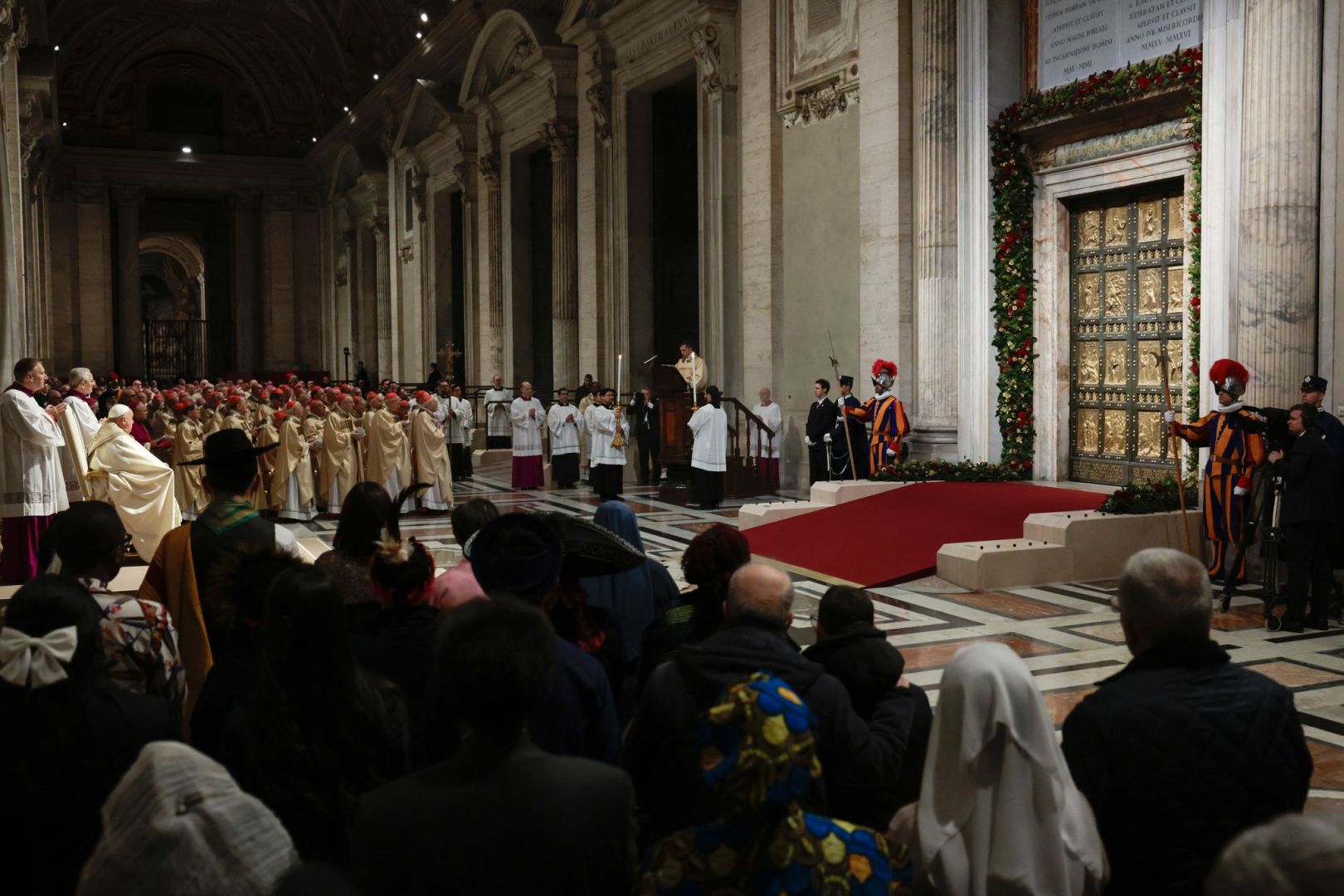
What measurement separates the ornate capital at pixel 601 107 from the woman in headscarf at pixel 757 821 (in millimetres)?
21432

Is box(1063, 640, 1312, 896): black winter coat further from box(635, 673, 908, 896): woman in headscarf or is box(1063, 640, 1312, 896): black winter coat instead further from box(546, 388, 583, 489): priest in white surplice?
box(546, 388, 583, 489): priest in white surplice

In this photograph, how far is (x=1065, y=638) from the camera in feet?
26.6

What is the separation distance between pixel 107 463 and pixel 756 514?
20.9 ft

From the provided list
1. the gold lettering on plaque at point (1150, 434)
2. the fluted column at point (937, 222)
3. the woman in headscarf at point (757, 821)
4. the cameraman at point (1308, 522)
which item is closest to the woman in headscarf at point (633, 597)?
the woman in headscarf at point (757, 821)

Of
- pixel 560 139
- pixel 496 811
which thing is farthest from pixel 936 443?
pixel 496 811

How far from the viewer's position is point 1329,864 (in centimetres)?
124

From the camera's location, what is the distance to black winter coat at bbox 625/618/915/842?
2.95m

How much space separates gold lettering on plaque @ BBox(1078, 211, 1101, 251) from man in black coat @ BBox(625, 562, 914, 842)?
37.7 ft

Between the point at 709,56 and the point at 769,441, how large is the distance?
616cm

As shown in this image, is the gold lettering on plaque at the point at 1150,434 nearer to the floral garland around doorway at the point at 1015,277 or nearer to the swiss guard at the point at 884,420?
the floral garland around doorway at the point at 1015,277

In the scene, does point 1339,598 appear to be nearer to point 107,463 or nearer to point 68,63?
point 107,463

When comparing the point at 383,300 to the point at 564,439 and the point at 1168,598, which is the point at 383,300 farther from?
the point at 1168,598

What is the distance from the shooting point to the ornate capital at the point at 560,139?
24.0 meters

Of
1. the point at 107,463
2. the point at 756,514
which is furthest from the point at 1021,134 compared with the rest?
the point at 107,463
